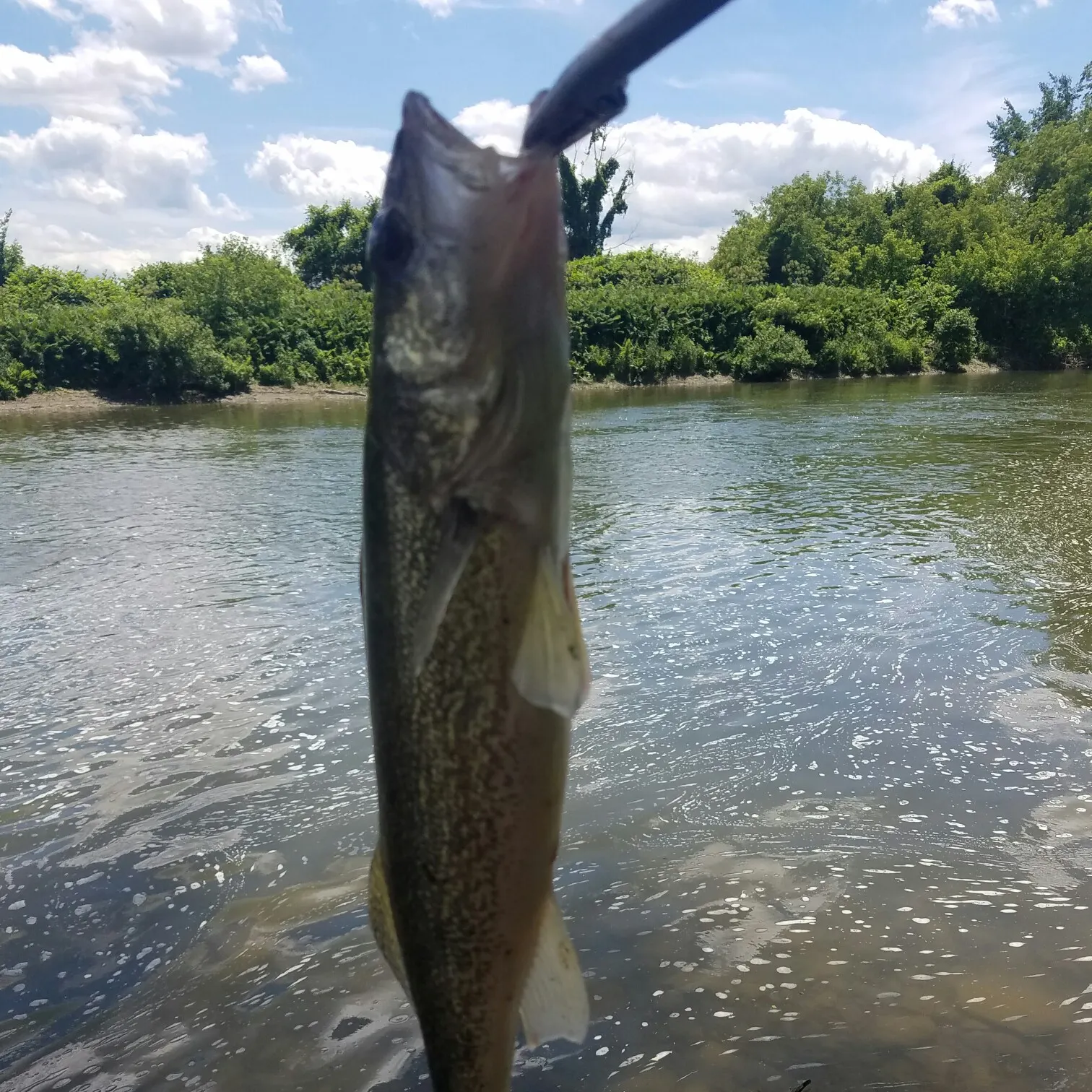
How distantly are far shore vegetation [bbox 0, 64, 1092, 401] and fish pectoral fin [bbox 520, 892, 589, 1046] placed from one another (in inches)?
1463

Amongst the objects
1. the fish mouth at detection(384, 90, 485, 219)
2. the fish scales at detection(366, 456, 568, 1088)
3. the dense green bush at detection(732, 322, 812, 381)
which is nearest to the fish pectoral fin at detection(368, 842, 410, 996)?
the fish scales at detection(366, 456, 568, 1088)

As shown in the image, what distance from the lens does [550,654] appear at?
180 centimetres

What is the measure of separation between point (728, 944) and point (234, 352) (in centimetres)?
4461

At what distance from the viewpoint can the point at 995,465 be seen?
1906 cm

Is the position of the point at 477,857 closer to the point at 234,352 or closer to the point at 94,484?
the point at 94,484

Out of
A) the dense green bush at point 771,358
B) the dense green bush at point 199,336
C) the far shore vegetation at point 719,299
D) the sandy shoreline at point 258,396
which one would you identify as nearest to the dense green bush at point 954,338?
the far shore vegetation at point 719,299

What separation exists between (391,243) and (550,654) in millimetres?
815

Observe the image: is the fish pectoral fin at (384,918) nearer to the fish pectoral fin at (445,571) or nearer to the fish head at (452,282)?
the fish pectoral fin at (445,571)

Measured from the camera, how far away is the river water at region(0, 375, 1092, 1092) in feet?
13.4

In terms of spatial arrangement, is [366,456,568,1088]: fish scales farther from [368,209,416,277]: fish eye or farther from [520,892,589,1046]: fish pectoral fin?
[368,209,416,277]: fish eye

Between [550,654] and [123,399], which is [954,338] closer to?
[123,399]

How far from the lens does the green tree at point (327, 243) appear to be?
3071 inches

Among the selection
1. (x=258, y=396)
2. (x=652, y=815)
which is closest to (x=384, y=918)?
(x=652, y=815)

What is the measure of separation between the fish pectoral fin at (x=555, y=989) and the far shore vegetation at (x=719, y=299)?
1463 inches
